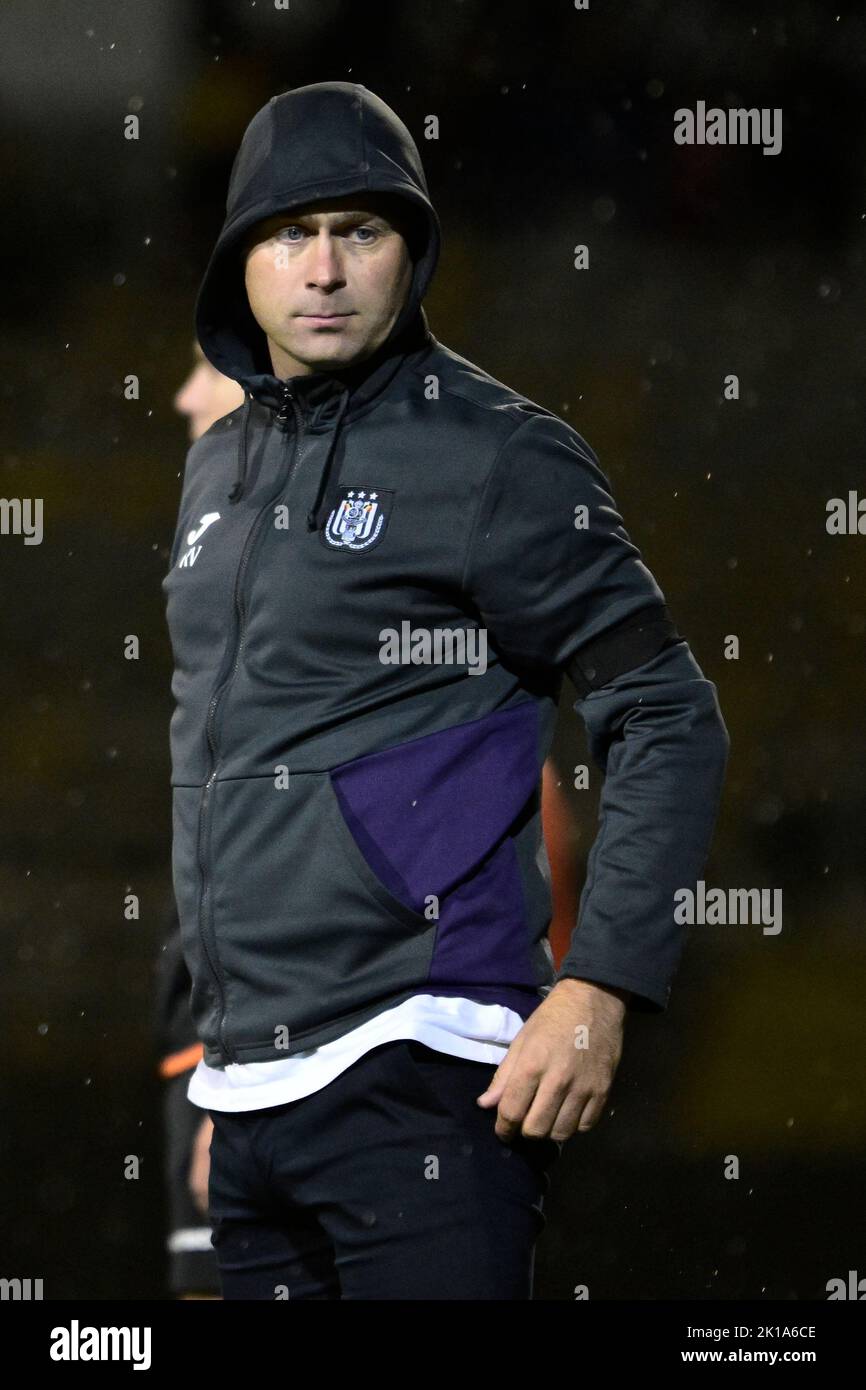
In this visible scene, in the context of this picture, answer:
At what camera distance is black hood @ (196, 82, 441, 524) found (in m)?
1.53

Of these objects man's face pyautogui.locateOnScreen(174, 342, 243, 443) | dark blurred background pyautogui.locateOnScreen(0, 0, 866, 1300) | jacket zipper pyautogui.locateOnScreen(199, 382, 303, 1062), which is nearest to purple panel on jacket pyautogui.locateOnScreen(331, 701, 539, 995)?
jacket zipper pyautogui.locateOnScreen(199, 382, 303, 1062)

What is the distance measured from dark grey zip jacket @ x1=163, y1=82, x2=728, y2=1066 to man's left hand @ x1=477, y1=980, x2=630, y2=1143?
0.03 meters

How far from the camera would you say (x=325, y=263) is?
58.7 inches

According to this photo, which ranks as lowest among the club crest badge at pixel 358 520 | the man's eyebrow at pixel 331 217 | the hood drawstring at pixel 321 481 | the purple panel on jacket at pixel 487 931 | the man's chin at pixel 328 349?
the purple panel on jacket at pixel 487 931

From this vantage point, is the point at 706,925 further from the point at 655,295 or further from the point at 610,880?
the point at 610,880

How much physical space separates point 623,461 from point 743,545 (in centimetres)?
24

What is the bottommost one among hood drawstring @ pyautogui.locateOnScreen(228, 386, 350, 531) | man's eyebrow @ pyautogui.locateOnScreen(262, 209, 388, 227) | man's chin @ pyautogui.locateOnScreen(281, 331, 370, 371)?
hood drawstring @ pyautogui.locateOnScreen(228, 386, 350, 531)

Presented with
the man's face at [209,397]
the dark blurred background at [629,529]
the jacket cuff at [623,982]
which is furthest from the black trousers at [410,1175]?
the dark blurred background at [629,529]

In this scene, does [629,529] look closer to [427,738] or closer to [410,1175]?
[427,738]

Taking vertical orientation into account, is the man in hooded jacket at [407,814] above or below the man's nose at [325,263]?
below

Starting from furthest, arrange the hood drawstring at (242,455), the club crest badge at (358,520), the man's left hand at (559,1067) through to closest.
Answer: the hood drawstring at (242,455) → the club crest badge at (358,520) → the man's left hand at (559,1067)

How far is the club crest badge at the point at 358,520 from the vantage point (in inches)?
56.7

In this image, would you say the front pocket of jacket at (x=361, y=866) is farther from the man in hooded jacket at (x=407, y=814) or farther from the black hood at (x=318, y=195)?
the black hood at (x=318, y=195)

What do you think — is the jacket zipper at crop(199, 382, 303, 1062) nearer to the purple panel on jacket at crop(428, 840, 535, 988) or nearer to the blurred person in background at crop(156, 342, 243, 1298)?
the purple panel on jacket at crop(428, 840, 535, 988)
